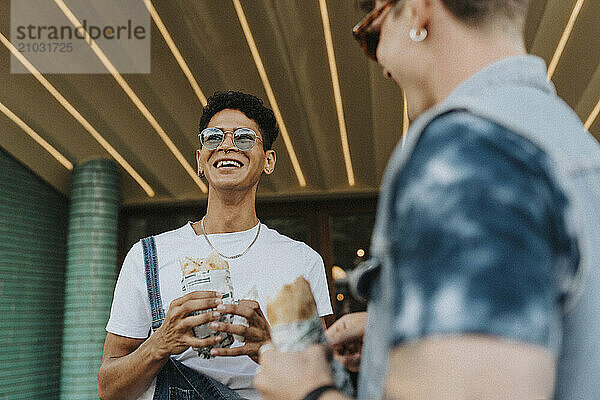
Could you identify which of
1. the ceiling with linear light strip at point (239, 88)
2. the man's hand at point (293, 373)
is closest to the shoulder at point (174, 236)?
the man's hand at point (293, 373)

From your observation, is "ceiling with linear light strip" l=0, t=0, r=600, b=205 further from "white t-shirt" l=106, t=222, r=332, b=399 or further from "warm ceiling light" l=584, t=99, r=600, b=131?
"white t-shirt" l=106, t=222, r=332, b=399

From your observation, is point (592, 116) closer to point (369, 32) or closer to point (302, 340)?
point (369, 32)

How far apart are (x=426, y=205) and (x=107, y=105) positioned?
4.50 metres

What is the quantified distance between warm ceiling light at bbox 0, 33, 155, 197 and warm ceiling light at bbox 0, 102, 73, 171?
42 cm

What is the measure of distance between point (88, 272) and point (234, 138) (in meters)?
4.09

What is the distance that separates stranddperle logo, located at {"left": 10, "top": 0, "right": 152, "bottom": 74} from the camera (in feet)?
11.0

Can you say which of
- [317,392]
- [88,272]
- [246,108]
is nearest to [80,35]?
[246,108]

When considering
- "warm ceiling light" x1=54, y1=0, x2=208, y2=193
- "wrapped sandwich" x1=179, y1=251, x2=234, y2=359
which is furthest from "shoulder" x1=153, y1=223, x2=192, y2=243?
"warm ceiling light" x1=54, y1=0, x2=208, y2=193

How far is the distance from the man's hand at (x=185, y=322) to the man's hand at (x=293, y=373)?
2.28ft

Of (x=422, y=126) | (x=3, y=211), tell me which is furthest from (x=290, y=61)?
(x=422, y=126)

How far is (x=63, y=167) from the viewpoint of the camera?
582 cm

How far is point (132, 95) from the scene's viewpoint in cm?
449

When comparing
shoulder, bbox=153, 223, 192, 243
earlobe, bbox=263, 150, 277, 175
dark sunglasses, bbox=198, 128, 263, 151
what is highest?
dark sunglasses, bbox=198, 128, 263, 151

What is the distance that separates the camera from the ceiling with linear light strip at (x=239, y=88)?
3.53 metres
